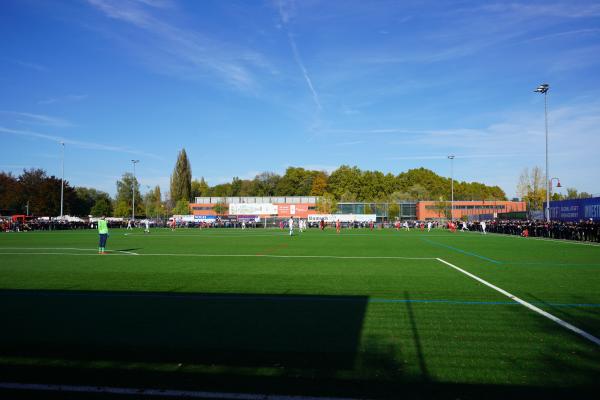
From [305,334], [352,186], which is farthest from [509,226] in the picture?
[352,186]

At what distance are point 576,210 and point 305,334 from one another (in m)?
42.8

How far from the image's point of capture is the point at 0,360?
544cm

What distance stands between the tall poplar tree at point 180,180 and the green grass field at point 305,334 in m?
116

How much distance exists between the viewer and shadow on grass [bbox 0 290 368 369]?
5.62 metres

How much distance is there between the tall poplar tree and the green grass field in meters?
116

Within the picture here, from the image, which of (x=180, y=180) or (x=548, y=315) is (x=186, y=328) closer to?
(x=548, y=315)

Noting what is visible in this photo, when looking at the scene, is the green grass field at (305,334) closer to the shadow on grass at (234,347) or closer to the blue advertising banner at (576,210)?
the shadow on grass at (234,347)

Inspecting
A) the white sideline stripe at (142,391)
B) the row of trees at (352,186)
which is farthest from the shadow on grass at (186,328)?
the row of trees at (352,186)

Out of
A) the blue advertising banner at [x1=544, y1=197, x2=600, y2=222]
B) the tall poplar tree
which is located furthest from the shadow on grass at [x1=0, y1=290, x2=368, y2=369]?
the tall poplar tree

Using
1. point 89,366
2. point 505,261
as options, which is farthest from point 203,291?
point 505,261

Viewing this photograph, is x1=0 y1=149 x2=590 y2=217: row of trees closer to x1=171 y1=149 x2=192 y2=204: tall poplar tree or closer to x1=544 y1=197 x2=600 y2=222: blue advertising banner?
x1=171 y1=149 x2=192 y2=204: tall poplar tree

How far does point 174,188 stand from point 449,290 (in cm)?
12241

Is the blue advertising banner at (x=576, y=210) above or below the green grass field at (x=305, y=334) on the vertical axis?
Result: above

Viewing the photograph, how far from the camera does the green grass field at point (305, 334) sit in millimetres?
4801
